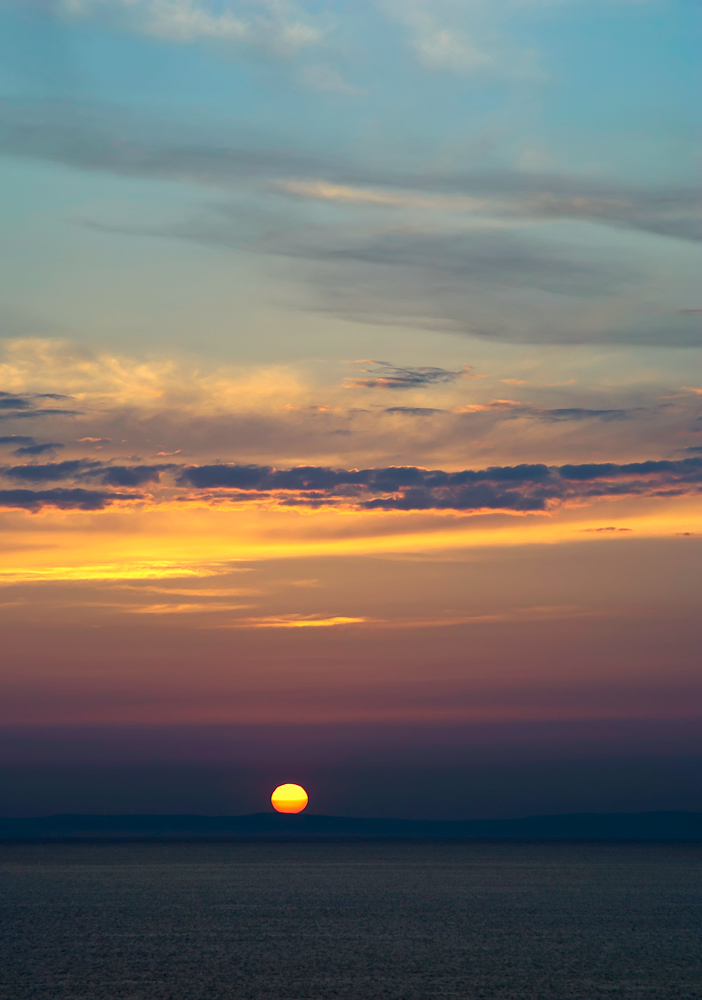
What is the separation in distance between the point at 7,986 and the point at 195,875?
334ft

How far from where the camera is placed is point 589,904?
281 feet

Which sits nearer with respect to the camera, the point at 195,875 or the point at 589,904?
the point at 589,904

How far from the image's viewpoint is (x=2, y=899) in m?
87.6

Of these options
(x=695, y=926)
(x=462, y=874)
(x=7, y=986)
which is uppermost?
(x=7, y=986)

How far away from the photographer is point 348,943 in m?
54.7

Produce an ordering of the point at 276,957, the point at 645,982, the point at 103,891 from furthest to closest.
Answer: the point at 103,891 < the point at 276,957 < the point at 645,982

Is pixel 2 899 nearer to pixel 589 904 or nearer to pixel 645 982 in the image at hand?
pixel 589 904

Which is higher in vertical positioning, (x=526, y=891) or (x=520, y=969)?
(x=520, y=969)

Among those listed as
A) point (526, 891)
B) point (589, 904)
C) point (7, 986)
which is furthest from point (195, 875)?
point (7, 986)

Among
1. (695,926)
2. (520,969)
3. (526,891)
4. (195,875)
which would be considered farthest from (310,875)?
(520,969)

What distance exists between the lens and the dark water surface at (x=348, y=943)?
133 ft

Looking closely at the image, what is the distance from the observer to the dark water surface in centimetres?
4056

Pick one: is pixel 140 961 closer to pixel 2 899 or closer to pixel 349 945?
pixel 349 945

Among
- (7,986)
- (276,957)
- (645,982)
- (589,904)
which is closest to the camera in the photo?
(7,986)
